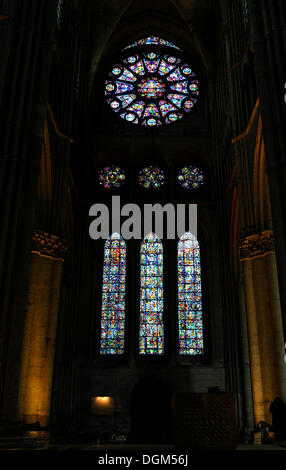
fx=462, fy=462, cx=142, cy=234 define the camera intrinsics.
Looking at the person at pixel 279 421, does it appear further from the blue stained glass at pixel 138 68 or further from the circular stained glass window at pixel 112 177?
the blue stained glass at pixel 138 68

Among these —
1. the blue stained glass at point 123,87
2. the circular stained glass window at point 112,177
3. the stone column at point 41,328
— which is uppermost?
the blue stained glass at point 123,87

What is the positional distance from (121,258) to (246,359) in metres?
6.59

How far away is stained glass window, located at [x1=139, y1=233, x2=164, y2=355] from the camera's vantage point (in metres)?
18.2

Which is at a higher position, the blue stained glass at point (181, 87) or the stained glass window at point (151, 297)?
the blue stained glass at point (181, 87)

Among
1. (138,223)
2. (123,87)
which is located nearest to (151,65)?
(123,87)

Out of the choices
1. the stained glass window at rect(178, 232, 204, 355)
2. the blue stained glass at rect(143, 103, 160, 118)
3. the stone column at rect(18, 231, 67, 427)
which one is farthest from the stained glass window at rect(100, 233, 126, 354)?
the blue stained glass at rect(143, 103, 160, 118)

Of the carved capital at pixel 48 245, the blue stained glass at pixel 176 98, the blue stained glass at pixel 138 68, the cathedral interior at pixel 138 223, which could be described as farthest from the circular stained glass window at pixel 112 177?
the carved capital at pixel 48 245

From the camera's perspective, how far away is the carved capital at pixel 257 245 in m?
12.8

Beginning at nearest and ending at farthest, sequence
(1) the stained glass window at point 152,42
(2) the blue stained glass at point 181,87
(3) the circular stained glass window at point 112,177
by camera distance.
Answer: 1. (3) the circular stained glass window at point 112,177
2. (2) the blue stained glass at point 181,87
3. (1) the stained glass window at point 152,42

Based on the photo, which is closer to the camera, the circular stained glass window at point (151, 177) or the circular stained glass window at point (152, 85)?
the circular stained glass window at point (151, 177)

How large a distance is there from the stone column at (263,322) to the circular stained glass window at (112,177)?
903 cm

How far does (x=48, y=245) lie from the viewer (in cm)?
1325
